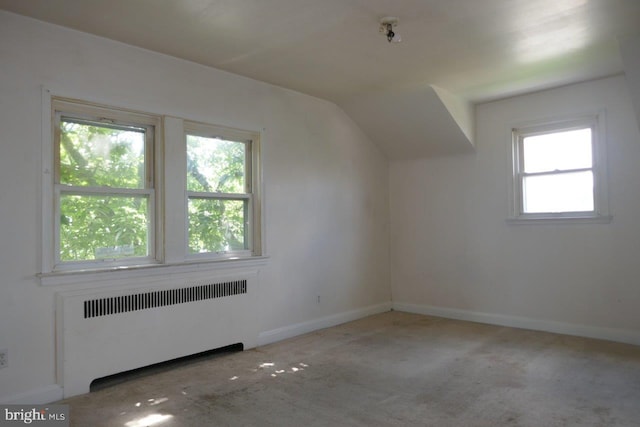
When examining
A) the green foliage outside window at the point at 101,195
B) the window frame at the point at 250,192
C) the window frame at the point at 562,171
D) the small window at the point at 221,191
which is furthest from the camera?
the window frame at the point at 562,171

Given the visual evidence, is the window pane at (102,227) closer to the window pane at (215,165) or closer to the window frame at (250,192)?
the window pane at (215,165)

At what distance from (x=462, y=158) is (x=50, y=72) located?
430 centimetres

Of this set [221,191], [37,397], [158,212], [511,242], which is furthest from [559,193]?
[37,397]

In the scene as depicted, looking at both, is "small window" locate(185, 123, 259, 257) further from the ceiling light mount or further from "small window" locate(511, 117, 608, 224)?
"small window" locate(511, 117, 608, 224)

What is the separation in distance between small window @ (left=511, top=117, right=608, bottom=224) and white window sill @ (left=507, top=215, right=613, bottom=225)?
0.03 feet

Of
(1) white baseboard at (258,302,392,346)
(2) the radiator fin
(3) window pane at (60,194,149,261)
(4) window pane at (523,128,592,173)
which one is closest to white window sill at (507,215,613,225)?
(4) window pane at (523,128,592,173)

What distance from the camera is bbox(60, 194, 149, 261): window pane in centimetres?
318

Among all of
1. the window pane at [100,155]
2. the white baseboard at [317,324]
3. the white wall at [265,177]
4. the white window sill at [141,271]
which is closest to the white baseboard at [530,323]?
the white baseboard at [317,324]

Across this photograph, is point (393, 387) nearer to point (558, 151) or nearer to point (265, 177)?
point (265, 177)

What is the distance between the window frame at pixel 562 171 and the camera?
4.36 meters

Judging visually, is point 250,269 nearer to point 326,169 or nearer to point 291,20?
point 326,169

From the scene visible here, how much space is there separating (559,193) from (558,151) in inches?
17.8

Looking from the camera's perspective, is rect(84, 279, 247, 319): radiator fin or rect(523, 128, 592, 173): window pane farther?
rect(523, 128, 592, 173): window pane

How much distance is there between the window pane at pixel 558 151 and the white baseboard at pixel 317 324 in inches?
97.1
